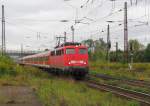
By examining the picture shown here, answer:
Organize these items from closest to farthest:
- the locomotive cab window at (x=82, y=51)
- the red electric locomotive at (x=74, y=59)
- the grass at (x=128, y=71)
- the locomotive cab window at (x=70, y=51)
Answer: the red electric locomotive at (x=74, y=59) → the locomotive cab window at (x=70, y=51) → the locomotive cab window at (x=82, y=51) → the grass at (x=128, y=71)

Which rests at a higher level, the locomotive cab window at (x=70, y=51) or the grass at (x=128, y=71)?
the locomotive cab window at (x=70, y=51)

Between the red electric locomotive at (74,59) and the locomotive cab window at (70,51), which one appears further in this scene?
the locomotive cab window at (70,51)

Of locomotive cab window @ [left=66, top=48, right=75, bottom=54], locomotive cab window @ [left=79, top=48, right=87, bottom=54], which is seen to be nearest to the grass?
locomotive cab window @ [left=79, top=48, right=87, bottom=54]

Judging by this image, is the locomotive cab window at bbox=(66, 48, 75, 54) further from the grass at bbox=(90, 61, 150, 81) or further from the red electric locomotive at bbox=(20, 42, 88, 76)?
the grass at bbox=(90, 61, 150, 81)

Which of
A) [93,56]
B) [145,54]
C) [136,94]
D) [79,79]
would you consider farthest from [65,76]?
[145,54]

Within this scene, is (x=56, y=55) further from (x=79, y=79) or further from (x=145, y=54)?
(x=145, y=54)

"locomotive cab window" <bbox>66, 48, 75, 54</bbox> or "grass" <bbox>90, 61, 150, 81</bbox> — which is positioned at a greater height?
"locomotive cab window" <bbox>66, 48, 75, 54</bbox>

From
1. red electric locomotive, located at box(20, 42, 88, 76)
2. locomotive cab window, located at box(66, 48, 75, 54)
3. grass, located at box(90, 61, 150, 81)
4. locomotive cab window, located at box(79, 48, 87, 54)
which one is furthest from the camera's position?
grass, located at box(90, 61, 150, 81)

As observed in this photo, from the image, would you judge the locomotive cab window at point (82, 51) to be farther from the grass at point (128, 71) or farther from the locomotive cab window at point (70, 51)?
the grass at point (128, 71)

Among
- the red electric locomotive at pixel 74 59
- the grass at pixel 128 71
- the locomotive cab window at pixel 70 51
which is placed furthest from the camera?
the grass at pixel 128 71

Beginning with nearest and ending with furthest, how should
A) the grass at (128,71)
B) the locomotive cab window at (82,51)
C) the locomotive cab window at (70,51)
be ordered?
1. the locomotive cab window at (70,51)
2. the locomotive cab window at (82,51)
3. the grass at (128,71)

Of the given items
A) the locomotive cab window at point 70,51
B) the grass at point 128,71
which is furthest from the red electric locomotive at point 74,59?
the grass at point 128,71

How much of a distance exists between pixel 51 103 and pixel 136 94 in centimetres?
742

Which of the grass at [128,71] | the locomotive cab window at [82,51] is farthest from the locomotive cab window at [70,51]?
the grass at [128,71]
